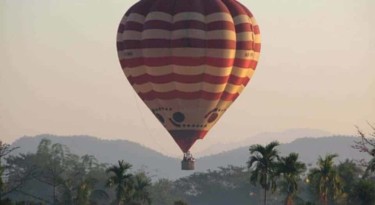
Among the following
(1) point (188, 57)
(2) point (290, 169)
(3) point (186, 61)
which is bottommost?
(2) point (290, 169)

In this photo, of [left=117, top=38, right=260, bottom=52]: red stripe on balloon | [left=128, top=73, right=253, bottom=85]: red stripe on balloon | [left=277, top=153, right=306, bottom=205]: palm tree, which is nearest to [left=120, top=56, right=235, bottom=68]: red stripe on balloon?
[left=117, top=38, right=260, bottom=52]: red stripe on balloon

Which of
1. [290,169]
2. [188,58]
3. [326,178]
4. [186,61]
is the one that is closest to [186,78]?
[186,61]

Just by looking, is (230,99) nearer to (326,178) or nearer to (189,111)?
(189,111)

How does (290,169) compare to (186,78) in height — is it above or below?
below

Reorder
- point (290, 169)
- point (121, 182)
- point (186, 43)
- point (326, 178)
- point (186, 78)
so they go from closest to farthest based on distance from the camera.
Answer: point (290, 169)
point (326, 178)
point (186, 43)
point (186, 78)
point (121, 182)

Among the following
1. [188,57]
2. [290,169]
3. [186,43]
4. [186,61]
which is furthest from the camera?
[186,61]

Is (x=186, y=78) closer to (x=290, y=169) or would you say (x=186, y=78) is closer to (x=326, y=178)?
(x=290, y=169)

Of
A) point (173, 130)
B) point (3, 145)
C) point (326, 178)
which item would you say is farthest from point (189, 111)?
point (3, 145)

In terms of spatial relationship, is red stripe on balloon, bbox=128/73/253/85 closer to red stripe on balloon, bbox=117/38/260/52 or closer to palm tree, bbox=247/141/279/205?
red stripe on balloon, bbox=117/38/260/52
